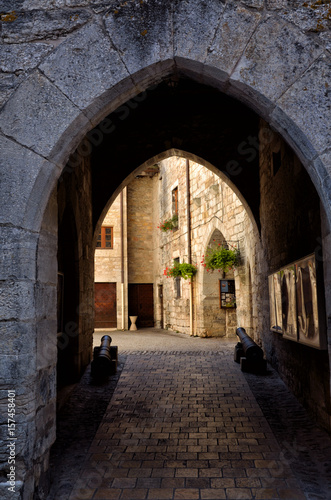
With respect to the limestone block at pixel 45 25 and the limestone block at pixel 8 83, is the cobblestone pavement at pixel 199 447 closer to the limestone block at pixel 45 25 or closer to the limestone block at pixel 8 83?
the limestone block at pixel 8 83

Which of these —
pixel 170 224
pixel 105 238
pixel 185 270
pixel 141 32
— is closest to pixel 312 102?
pixel 141 32

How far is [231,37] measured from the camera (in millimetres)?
2334

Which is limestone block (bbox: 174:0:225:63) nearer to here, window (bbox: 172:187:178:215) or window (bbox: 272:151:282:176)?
window (bbox: 272:151:282:176)

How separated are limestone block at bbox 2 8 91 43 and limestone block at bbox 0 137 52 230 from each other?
66 centimetres

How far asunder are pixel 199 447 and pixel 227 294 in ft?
26.2

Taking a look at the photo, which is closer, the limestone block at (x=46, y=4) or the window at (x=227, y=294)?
the limestone block at (x=46, y=4)

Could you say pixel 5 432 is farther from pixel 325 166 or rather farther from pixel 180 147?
pixel 180 147

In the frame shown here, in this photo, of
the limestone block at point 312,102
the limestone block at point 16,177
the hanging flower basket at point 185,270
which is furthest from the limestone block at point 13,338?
the hanging flower basket at point 185,270

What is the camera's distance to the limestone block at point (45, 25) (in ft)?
7.86

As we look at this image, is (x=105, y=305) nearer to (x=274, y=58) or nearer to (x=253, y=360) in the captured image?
(x=253, y=360)

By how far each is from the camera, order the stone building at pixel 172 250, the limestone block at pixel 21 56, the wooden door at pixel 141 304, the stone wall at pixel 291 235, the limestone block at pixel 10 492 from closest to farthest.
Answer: the limestone block at pixel 10 492
the limestone block at pixel 21 56
the stone wall at pixel 291 235
the stone building at pixel 172 250
the wooden door at pixel 141 304

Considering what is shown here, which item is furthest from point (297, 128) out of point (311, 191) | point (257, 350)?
point (257, 350)

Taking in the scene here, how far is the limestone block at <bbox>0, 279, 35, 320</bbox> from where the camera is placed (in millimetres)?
2150

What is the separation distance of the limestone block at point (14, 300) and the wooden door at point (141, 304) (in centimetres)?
1358
